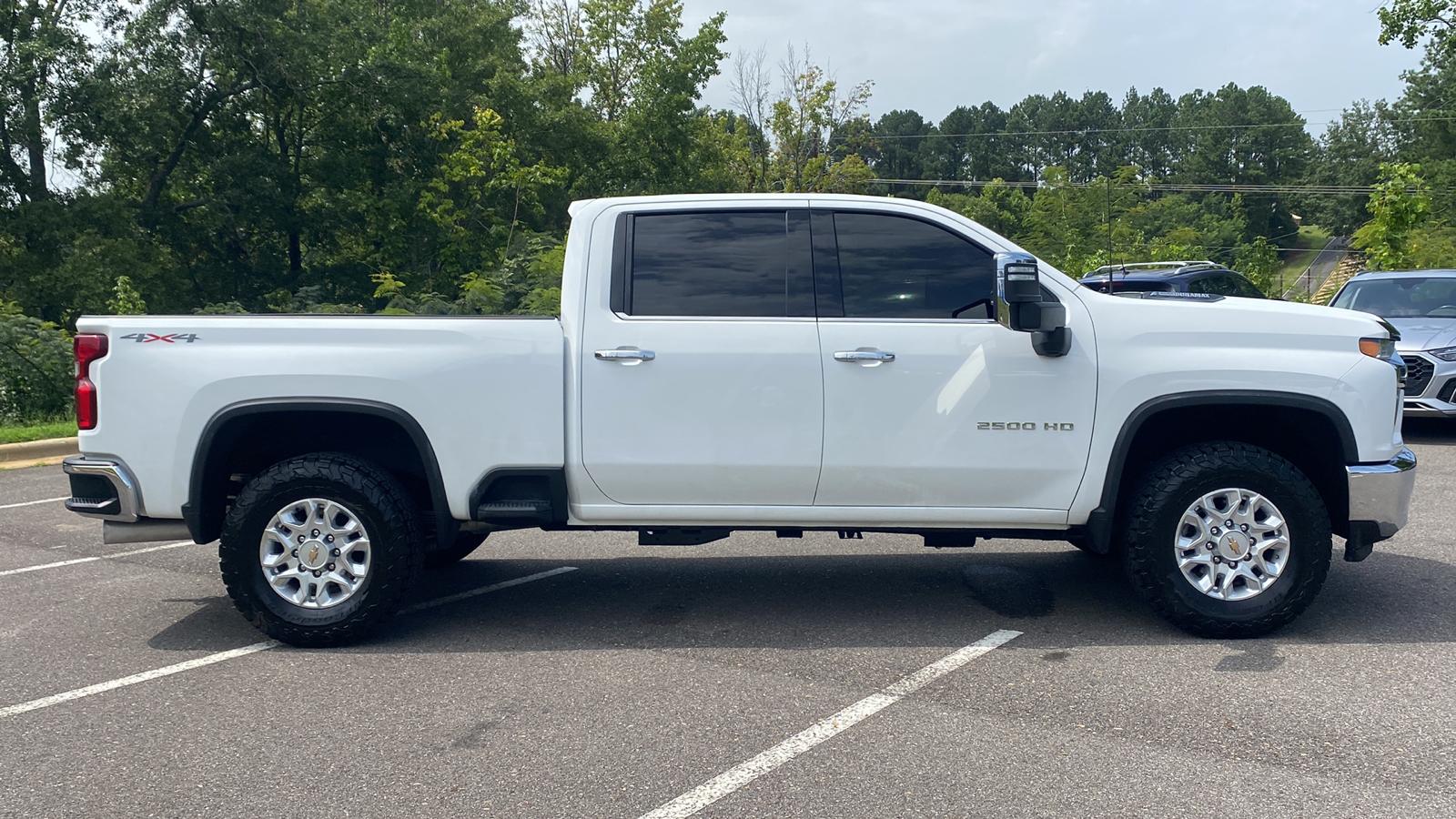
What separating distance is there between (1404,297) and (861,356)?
10.3 m

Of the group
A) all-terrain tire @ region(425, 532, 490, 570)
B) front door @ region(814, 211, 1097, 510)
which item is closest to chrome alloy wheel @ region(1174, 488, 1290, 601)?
front door @ region(814, 211, 1097, 510)

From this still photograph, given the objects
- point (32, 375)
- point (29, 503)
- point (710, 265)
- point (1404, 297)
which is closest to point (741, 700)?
point (710, 265)

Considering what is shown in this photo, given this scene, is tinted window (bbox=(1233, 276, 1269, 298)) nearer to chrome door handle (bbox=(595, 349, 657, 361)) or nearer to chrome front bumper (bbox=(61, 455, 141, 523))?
chrome door handle (bbox=(595, 349, 657, 361))

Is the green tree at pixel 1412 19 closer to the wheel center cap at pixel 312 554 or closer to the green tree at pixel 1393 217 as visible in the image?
the green tree at pixel 1393 217

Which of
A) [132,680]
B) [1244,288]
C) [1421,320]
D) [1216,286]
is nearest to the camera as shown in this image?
[132,680]

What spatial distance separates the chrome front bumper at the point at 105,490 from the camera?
5051mm

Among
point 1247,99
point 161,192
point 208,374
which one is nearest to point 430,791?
point 208,374

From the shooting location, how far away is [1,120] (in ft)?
89.1

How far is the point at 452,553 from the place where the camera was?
6.74m

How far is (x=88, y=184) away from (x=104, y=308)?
16.9 feet

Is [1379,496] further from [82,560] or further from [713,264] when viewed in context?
[82,560]

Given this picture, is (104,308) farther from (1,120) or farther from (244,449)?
(244,449)

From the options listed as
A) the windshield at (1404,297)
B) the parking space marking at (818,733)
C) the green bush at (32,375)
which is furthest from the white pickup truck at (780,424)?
the green bush at (32,375)

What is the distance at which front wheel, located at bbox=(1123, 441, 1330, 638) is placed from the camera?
4.99 meters
